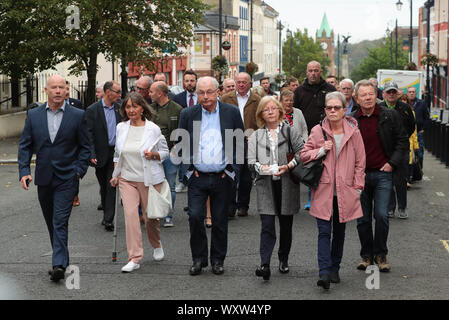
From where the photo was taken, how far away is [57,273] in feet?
25.2

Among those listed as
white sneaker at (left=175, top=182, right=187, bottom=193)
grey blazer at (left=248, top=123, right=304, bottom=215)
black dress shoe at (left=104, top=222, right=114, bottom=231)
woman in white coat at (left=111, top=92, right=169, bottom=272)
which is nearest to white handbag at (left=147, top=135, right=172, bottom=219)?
woman in white coat at (left=111, top=92, right=169, bottom=272)

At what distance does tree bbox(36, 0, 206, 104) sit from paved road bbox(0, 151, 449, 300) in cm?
1480

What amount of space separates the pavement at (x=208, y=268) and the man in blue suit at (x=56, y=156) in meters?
0.51

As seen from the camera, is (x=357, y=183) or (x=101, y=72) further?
(x=101, y=72)

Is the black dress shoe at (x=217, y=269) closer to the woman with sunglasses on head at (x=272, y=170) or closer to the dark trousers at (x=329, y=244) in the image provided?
the woman with sunglasses on head at (x=272, y=170)

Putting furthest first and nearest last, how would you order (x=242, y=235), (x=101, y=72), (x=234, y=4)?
(x=234, y=4) < (x=101, y=72) < (x=242, y=235)

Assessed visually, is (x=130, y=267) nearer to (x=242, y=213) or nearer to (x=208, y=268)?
(x=208, y=268)

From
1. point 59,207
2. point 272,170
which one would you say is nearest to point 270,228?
point 272,170

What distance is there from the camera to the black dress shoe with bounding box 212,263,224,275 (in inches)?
318

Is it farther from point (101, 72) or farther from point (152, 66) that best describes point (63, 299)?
point (101, 72)

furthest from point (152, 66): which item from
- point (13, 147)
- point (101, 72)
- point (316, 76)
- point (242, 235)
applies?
point (242, 235)

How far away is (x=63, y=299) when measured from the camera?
7.07 metres

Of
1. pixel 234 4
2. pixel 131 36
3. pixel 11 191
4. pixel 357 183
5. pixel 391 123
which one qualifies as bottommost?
pixel 11 191

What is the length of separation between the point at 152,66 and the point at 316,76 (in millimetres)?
18065
